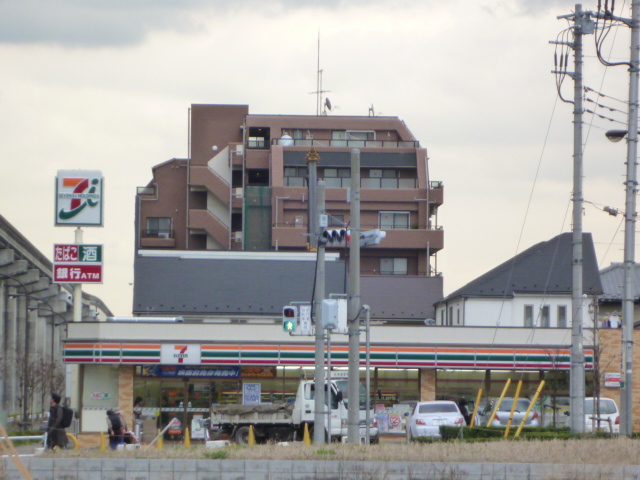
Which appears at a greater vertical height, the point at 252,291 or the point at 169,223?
the point at 169,223

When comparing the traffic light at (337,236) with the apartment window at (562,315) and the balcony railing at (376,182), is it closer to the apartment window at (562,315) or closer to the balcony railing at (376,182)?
the apartment window at (562,315)

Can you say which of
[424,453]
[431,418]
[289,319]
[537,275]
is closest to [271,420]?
[431,418]

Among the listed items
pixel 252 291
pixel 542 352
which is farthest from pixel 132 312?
pixel 542 352

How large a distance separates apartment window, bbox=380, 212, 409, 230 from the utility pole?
48007 millimetres

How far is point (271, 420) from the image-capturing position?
1216 inches

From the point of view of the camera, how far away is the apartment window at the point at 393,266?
7412cm

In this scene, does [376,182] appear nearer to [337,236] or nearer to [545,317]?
[545,317]

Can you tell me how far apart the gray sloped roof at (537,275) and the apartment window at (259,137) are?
28.0 m

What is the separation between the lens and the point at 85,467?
16031 millimetres

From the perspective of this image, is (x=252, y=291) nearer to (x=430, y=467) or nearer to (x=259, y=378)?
(x=259, y=378)

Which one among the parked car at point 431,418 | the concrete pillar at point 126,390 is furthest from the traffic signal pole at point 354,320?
the concrete pillar at point 126,390

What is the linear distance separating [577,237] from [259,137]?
184 feet

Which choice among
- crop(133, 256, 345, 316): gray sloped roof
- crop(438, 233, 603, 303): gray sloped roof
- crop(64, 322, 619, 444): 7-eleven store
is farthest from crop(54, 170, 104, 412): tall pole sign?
crop(438, 233, 603, 303): gray sloped roof

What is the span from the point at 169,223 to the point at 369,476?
6519 cm
